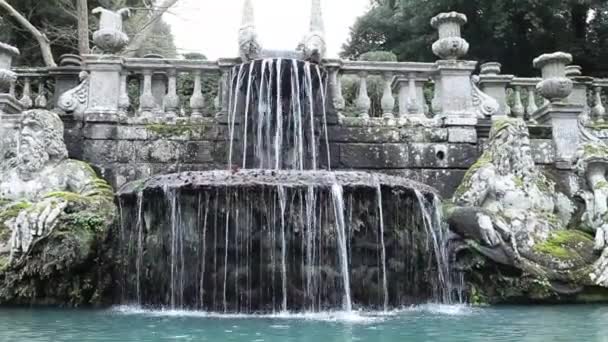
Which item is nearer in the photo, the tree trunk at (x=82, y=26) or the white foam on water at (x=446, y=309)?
the white foam on water at (x=446, y=309)

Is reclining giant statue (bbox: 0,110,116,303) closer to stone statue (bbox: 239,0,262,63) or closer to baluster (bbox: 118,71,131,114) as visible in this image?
baluster (bbox: 118,71,131,114)

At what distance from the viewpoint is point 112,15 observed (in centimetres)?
896

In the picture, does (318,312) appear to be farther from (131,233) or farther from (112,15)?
(112,15)

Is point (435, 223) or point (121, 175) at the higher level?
point (121, 175)

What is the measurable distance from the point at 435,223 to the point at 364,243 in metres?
0.86

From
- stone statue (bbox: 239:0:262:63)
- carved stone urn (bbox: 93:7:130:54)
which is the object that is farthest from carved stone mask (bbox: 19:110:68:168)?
stone statue (bbox: 239:0:262:63)

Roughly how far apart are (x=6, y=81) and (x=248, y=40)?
3.20 meters

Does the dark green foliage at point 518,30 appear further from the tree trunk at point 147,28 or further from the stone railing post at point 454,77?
the stone railing post at point 454,77

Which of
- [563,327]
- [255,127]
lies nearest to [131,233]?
[255,127]

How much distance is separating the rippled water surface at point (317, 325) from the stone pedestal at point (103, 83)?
131 inches

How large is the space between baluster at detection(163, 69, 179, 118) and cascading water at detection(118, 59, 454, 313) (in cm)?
237

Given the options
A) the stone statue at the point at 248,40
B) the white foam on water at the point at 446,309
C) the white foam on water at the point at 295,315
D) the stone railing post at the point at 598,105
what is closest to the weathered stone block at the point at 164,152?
the stone statue at the point at 248,40

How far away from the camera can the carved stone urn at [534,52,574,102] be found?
29.7 ft

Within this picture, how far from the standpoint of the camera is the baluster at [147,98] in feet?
29.5
